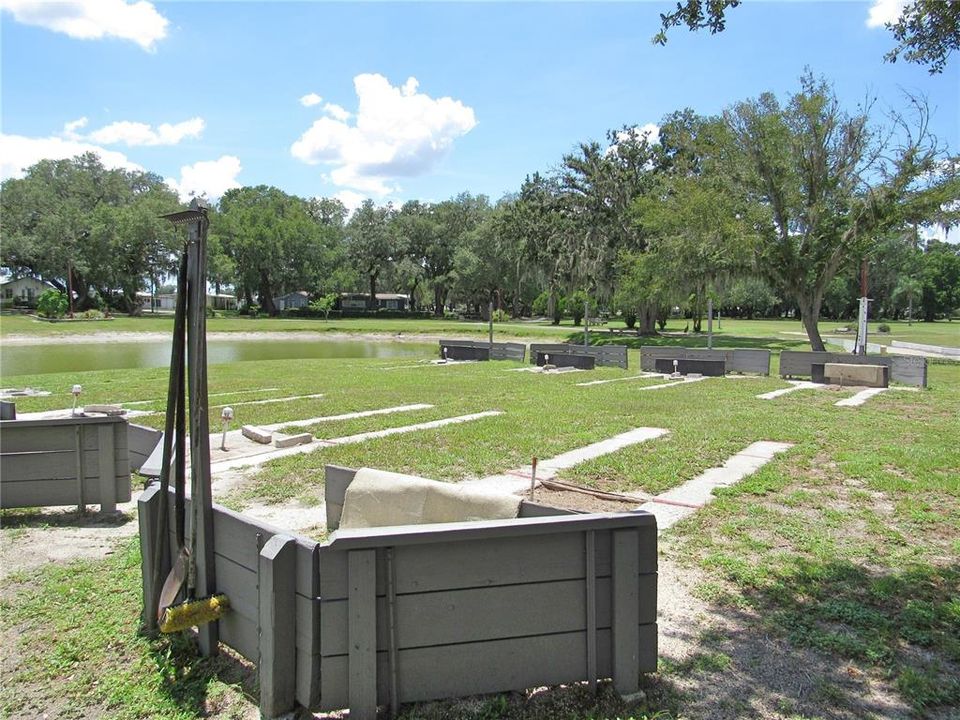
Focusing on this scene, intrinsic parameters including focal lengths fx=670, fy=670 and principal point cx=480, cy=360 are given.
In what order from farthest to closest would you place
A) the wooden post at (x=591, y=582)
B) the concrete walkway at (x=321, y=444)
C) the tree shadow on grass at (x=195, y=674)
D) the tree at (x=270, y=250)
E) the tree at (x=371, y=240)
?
1. the tree at (x=371, y=240)
2. the tree at (x=270, y=250)
3. the concrete walkway at (x=321, y=444)
4. the tree shadow on grass at (x=195, y=674)
5. the wooden post at (x=591, y=582)

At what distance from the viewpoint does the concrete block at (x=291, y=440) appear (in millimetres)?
7820

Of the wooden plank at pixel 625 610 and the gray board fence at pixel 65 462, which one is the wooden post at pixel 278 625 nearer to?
the wooden plank at pixel 625 610

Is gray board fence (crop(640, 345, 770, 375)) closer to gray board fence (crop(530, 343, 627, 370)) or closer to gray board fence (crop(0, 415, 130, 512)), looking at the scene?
gray board fence (crop(530, 343, 627, 370))

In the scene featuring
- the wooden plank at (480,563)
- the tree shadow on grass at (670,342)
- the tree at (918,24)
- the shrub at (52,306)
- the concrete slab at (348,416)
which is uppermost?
the tree at (918,24)

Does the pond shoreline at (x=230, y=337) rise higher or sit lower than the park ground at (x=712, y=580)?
higher

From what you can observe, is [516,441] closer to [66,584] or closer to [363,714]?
[66,584]

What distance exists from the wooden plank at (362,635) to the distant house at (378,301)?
74344mm

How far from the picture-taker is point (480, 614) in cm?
256

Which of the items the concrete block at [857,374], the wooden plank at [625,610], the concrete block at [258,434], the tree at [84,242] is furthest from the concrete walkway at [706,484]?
the tree at [84,242]

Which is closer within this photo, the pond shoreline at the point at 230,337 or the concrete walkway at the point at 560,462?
the concrete walkway at the point at 560,462

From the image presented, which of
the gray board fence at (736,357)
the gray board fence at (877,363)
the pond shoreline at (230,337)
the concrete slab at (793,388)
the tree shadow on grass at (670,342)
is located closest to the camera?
the concrete slab at (793,388)

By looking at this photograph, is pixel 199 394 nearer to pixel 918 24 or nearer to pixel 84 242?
pixel 918 24

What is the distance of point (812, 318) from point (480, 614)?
81.1 ft

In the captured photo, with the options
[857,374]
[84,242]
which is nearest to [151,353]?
[857,374]
